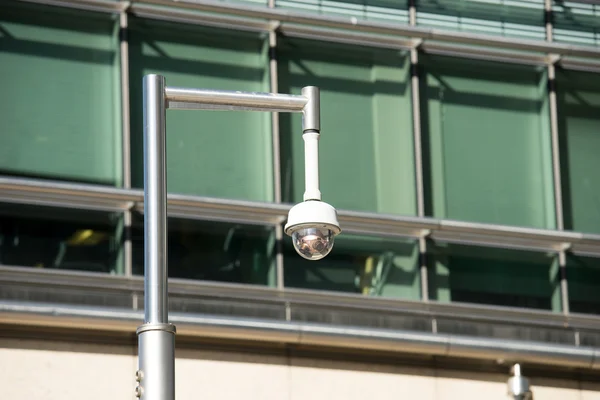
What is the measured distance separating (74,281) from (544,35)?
6.46 metres

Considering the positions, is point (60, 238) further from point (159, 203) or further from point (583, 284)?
point (159, 203)

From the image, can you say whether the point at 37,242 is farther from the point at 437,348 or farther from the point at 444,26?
the point at 444,26

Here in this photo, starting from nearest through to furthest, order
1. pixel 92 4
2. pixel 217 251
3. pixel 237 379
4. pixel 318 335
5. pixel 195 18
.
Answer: pixel 237 379 < pixel 318 335 < pixel 217 251 < pixel 92 4 < pixel 195 18

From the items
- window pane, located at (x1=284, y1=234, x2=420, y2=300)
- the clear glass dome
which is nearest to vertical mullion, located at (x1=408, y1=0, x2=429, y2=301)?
window pane, located at (x1=284, y1=234, x2=420, y2=300)

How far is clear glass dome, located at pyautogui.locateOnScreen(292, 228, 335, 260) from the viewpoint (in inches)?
355

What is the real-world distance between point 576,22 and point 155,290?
10.8m

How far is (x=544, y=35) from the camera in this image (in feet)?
58.6

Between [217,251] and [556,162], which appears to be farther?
[556,162]

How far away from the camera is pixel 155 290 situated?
8.40m

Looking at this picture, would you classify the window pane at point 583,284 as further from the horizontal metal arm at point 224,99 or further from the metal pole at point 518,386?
the horizontal metal arm at point 224,99

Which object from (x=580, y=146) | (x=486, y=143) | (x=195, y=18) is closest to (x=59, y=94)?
(x=195, y=18)

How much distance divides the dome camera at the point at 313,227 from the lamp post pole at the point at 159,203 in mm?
228

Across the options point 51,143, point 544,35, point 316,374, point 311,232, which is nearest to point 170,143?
point 51,143

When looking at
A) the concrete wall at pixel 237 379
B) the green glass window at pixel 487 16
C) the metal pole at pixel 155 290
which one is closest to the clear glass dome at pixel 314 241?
the metal pole at pixel 155 290
